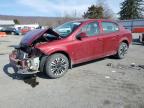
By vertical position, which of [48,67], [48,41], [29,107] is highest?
[48,41]

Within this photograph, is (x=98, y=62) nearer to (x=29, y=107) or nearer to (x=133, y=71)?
(x=133, y=71)

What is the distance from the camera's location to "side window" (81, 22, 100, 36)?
7.65m

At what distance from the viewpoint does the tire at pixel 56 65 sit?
664 cm

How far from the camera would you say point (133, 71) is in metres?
7.36

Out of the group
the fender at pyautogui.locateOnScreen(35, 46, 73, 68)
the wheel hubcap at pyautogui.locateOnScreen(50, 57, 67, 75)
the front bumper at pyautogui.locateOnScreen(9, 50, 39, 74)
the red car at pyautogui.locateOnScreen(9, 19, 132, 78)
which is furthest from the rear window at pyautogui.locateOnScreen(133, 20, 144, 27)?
the front bumper at pyautogui.locateOnScreen(9, 50, 39, 74)

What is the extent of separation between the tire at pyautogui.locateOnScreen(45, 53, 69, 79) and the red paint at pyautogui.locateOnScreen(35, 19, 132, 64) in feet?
0.56

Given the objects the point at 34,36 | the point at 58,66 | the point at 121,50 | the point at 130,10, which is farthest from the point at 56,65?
the point at 130,10

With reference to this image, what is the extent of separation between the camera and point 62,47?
271 inches

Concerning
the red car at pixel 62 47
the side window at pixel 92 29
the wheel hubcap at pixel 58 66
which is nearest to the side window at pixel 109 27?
the red car at pixel 62 47

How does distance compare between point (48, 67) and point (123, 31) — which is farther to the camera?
point (123, 31)

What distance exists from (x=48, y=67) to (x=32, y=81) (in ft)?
2.03

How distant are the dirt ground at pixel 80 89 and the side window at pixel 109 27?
1373mm

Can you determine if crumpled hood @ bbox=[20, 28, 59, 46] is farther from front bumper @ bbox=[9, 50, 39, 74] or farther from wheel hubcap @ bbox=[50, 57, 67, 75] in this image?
wheel hubcap @ bbox=[50, 57, 67, 75]

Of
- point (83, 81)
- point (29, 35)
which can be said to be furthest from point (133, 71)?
point (29, 35)
